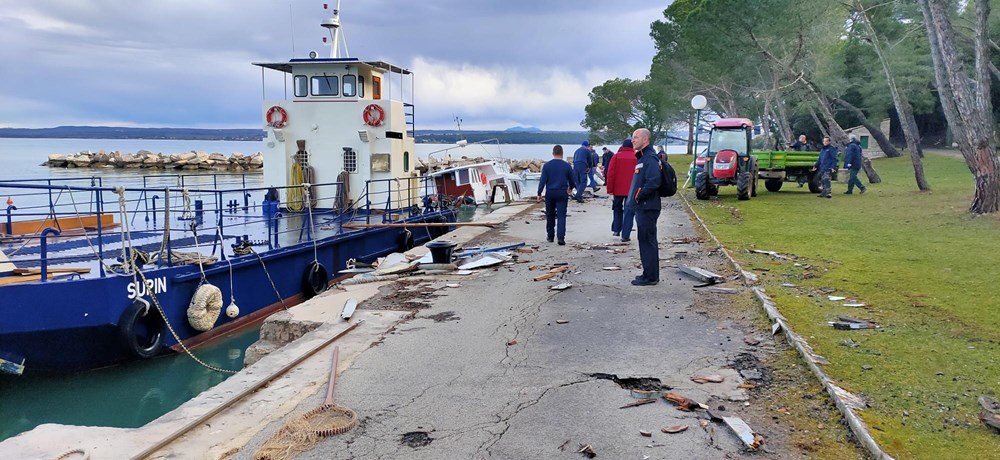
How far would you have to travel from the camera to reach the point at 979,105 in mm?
15766

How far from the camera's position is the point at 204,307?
10.0m

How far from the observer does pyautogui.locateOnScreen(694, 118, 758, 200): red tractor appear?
72.1ft

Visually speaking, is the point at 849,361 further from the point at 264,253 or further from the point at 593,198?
the point at 593,198

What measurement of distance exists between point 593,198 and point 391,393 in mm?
19778

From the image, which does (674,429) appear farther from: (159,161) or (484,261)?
(159,161)

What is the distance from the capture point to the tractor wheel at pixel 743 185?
71.8 feet

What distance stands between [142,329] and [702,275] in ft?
22.3

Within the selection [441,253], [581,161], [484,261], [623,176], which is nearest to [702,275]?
[484,261]

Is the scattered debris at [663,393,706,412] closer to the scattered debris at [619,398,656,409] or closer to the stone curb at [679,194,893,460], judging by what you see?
the scattered debris at [619,398,656,409]

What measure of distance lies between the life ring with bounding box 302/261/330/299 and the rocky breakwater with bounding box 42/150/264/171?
54.9m

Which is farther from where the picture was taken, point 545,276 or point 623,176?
point 623,176

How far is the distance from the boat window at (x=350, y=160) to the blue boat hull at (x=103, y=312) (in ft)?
19.2

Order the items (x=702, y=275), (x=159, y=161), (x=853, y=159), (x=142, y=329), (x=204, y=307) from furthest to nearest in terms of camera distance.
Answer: (x=159, y=161), (x=853, y=159), (x=204, y=307), (x=702, y=275), (x=142, y=329)

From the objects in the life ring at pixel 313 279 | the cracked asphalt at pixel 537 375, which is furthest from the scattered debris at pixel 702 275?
the life ring at pixel 313 279
